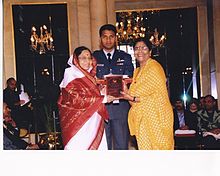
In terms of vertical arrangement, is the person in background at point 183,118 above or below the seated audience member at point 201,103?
below

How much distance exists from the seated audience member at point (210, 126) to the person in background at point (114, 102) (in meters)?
0.96

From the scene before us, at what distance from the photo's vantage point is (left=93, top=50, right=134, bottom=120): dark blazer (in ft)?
15.9

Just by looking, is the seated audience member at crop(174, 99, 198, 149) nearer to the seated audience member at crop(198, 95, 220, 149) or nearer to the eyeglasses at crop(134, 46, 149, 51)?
the seated audience member at crop(198, 95, 220, 149)

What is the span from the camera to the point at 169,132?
15.6ft

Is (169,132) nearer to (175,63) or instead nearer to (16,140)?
(16,140)

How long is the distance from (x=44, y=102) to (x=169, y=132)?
161cm

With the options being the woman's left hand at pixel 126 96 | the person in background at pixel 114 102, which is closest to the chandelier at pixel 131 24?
the person in background at pixel 114 102

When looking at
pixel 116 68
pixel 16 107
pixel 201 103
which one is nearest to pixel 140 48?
pixel 116 68

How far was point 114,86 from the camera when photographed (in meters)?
4.82

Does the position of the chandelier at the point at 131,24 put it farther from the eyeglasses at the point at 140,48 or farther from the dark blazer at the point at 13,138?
the dark blazer at the point at 13,138

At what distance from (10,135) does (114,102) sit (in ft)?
4.10

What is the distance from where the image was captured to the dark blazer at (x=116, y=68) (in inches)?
191
